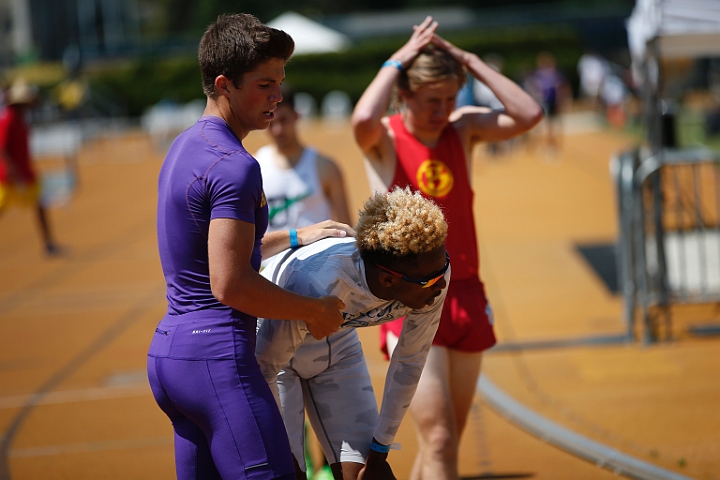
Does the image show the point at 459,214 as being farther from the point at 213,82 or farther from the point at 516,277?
the point at 516,277

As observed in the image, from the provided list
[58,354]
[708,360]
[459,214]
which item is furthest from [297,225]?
[58,354]

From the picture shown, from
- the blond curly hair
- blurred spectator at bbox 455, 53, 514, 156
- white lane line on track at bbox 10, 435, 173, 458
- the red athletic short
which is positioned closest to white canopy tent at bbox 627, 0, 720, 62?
blurred spectator at bbox 455, 53, 514, 156

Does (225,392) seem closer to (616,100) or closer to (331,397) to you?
(331,397)

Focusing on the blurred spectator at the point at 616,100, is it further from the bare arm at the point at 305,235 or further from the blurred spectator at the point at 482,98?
the bare arm at the point at 305,235

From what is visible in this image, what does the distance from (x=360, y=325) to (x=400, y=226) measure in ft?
1.49

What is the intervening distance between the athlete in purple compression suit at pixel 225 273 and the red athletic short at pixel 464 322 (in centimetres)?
113

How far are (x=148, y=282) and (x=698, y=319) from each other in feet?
22.0

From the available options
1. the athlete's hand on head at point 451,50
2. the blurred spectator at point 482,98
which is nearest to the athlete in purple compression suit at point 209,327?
the athlete's hand on head at point 451,50

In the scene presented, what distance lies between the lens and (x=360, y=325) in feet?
8.82

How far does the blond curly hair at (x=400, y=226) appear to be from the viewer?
2.40m

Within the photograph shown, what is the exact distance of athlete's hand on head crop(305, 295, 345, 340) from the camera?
239cm

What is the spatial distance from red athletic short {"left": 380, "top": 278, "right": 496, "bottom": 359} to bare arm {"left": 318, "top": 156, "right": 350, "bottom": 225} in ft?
3.98

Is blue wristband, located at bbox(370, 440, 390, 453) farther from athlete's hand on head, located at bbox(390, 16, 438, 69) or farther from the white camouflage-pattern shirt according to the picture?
athlete's hand on head, located at bbox(390, 16, 438, 69)

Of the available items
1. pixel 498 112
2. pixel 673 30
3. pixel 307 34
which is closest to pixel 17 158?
pixel 673 30
